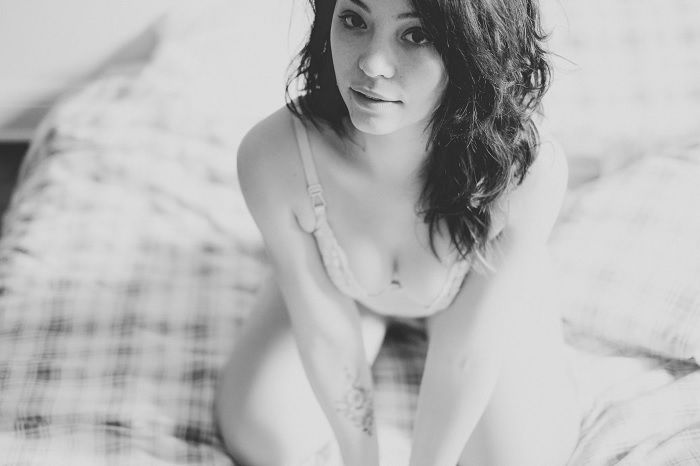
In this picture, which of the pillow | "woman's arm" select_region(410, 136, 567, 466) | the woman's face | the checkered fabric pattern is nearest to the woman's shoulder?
the woman's face

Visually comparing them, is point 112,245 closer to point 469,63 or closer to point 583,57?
point 469,63

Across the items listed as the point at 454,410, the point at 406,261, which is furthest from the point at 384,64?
the point at 454,410

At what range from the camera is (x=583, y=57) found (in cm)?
164

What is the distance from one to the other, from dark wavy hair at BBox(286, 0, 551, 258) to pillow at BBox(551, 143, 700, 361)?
0.39 m

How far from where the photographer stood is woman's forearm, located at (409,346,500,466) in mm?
1047

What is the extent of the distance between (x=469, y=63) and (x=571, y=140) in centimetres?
89

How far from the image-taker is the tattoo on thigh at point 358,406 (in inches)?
42.5

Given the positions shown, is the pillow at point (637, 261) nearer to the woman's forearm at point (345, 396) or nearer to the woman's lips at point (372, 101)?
the woman's forearm at point (345, 396)

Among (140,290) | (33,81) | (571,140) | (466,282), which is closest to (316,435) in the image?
(466,282)

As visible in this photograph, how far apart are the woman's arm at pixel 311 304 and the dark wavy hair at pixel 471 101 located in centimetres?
9

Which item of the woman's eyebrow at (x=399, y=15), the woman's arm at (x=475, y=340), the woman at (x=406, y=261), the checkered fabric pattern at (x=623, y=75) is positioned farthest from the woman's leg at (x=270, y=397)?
the checkered fabric pattern at (x=623, y=75)

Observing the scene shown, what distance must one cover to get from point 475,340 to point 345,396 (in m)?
0.22

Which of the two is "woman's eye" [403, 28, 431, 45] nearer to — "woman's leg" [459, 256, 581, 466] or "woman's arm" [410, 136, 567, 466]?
"woman's arm" [410, 136, 567, 466]

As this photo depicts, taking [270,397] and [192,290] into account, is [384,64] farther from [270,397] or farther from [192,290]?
[192,290]
